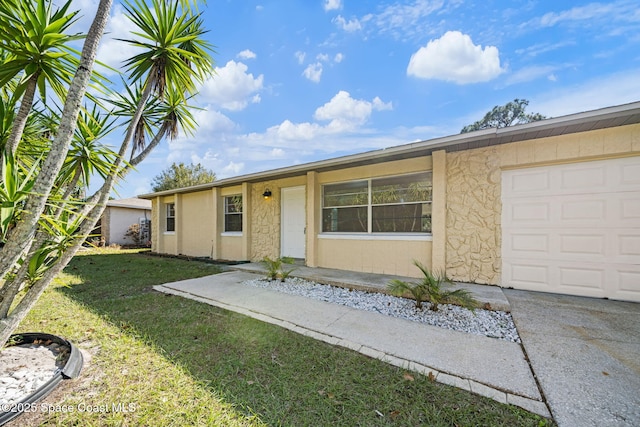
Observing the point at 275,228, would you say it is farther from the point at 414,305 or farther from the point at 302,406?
the point at 302,406

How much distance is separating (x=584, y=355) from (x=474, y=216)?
3009 mm

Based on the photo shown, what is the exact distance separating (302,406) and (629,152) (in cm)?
625

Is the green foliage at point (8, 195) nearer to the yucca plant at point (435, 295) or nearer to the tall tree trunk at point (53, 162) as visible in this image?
the tall tree trunk at point (53, 162)

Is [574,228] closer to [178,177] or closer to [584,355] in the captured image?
[584,355]

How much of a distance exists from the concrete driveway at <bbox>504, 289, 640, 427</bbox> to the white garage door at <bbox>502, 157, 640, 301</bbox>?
1.46 feet

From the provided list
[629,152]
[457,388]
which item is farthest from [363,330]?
[629,152]

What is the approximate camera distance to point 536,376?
228 cm

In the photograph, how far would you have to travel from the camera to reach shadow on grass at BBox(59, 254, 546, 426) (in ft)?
6.14

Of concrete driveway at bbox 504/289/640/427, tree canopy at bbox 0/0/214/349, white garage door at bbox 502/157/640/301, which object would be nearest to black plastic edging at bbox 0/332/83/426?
tree canopy at bbox 0/0/214/349

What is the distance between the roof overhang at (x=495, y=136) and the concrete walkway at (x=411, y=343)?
3493 millimetres

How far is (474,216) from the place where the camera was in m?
5.20

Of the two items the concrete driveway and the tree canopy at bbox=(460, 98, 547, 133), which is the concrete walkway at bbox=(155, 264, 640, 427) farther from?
the tree canopy at bbox=(460, 98, 547, 133)

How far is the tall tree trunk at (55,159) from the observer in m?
1.85

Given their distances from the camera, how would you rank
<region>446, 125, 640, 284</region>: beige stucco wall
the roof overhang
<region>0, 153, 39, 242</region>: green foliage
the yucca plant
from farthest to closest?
<region>446, 125, 640, 284</region>: beige stucco wall, the roof overhang, the yucca plant, <region>0, 153, 39, 242</region>: green foliage
